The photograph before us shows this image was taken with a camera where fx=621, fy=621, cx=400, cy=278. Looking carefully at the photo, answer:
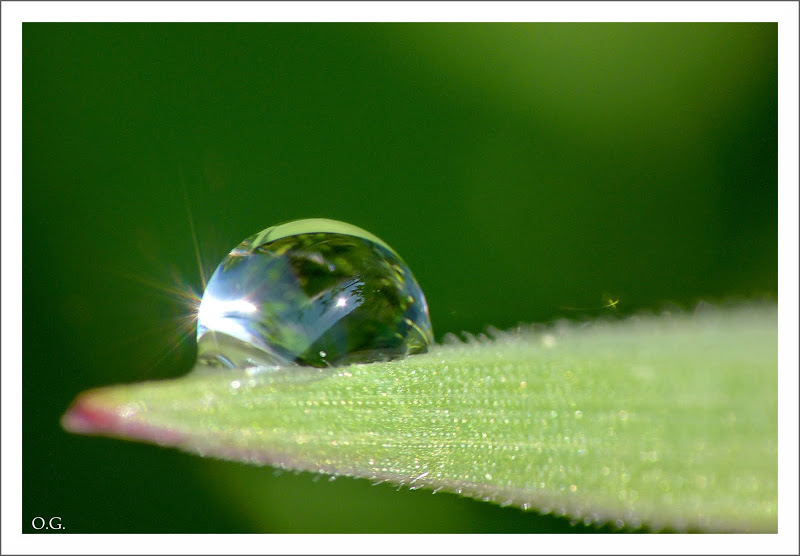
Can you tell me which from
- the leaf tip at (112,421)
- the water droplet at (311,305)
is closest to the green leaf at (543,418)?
the leaf tip at (112,421)

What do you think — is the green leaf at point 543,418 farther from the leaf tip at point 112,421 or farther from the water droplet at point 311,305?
the water droplet at point 311,305

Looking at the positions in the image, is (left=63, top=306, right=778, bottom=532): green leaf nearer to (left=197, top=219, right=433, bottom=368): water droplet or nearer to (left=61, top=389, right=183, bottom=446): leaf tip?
(left=61, top=389, right=183, bottom=446): leaf tip

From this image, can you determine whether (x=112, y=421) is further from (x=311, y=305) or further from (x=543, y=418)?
(x=543, y=418)

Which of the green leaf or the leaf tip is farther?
the leaf tip

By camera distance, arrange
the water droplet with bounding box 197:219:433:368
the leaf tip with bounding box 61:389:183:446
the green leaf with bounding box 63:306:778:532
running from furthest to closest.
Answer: the water droplet with bounding box 197:219:433:368, the leaf tip with bounding box 61:389:183:446, the green leaf with bounding box 63:306:778:532

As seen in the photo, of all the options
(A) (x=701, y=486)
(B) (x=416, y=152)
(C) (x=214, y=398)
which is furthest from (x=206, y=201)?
(A) (x=701, y=486)

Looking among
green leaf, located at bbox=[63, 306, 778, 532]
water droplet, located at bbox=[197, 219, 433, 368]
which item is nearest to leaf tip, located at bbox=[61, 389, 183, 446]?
green leaf, located at bbox=[63, 306, 778, 532]
